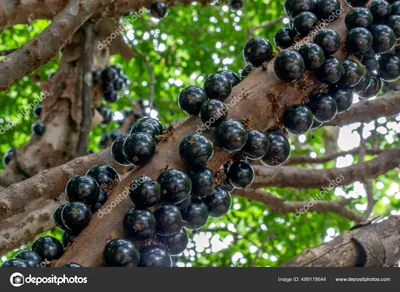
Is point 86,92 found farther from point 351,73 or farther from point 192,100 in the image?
point 351,73

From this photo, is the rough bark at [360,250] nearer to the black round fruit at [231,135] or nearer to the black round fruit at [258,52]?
the black round fruit at [231,135]

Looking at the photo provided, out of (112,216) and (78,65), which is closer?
(112,216)

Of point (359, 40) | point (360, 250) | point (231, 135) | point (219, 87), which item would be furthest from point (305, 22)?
point (360, 250)

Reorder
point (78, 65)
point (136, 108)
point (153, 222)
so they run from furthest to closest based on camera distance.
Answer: point (136, 108) → point (78, 65) → point (153, 222)

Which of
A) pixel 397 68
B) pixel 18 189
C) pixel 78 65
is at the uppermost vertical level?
pixel 78 65

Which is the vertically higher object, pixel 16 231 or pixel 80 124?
pixel 80 124

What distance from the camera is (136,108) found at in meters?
5.89

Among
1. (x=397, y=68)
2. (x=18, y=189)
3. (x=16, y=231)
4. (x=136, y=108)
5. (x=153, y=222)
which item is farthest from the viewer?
(x=136, y=108)

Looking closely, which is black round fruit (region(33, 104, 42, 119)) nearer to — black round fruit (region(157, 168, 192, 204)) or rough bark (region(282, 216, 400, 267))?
rough bark (region(282, 216, 400, 267))

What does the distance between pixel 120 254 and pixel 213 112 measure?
71cm

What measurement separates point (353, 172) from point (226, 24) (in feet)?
10.2

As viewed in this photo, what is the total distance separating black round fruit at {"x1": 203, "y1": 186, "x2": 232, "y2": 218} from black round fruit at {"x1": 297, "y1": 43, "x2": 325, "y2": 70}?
0.70 meters

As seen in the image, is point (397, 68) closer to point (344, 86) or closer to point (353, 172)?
point (344, 86)

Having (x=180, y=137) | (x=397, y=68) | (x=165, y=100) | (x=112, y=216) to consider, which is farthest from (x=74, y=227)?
(x=165, y=100)
